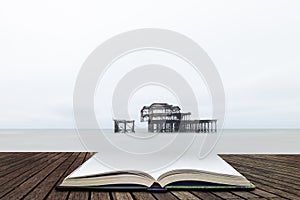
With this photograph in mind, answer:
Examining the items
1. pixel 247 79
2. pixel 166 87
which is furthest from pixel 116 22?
pixel 247 79

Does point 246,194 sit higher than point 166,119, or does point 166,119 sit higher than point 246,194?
point 166,119

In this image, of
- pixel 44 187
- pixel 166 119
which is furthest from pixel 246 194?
pixel 166 119

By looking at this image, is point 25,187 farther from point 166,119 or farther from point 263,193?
point 166,119

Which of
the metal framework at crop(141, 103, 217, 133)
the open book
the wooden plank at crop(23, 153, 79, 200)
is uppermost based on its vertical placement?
the metal framework at crop(141, 103, 217, 133)

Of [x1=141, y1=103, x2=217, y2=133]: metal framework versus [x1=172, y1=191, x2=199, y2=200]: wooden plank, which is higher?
[x1=141, y1=103, x2=217, y2=133]: metal framework

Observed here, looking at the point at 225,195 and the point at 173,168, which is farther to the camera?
the point at 173,168

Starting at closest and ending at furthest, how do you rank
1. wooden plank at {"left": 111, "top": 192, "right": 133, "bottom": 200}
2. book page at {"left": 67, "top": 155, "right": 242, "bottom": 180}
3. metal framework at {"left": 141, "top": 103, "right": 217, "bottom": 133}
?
wooden plank at {"left": 111, "top": 192, "right": 133, "bottom": 200}, book page at {"left": 67, "top": 155, "right": 242, "bottom": 180}, metal framework at {"left": 141, "top": 103, "right": 217, "bottom": 133}

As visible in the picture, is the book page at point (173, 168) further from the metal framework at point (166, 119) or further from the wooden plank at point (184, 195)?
the metal framework at point (166, 119)

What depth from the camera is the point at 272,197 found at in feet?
2.99

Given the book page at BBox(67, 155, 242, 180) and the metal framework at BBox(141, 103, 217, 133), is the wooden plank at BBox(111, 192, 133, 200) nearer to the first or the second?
the book page at BBox(67, 155, 242, 180)

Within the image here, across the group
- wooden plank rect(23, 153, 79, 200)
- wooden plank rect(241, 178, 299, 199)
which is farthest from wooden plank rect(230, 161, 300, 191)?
wooden plank rect(23, 153, 79, 200)

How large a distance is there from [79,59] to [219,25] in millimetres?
2403

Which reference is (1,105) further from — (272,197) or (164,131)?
(272,197)

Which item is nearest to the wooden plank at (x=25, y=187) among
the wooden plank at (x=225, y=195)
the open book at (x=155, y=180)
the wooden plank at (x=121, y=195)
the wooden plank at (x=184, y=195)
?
the open book at (x=155, y=180)
